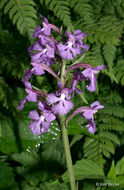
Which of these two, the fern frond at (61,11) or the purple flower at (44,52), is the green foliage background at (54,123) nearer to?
the fern frond at (61,11)

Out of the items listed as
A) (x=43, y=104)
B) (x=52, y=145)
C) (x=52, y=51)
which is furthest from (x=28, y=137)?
(x=52, y=51)

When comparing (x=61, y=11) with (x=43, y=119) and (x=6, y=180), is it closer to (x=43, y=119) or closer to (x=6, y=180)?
(x=43, y=119)

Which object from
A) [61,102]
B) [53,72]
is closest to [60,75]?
[53,72]

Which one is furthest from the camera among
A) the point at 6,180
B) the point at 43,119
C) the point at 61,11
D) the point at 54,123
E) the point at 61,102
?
the point at 54,123

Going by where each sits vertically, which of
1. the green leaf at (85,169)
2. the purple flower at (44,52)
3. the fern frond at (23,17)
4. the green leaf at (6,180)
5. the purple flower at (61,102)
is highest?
the fern frond at (23,17)

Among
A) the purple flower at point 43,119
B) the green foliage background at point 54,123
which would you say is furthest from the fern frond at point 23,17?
the purple flower at point 43,119

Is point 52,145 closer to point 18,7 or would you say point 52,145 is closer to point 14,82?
point 14,82

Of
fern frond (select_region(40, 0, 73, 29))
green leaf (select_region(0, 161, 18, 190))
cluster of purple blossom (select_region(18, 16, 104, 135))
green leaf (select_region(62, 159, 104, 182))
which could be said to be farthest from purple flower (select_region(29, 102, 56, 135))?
fern frond (select_region(40, 0, 73, 29))

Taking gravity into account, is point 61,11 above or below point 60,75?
above
